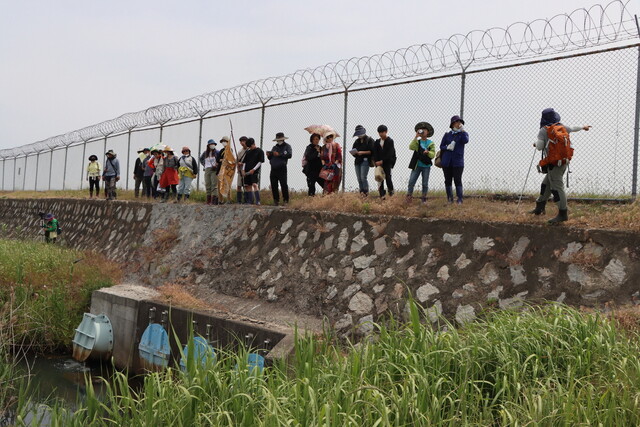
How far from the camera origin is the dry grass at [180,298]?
8.02 m

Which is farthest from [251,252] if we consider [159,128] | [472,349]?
[159,128]

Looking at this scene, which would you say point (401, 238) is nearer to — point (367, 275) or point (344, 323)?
point (367, 275)

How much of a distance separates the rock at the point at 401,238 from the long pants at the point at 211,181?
569cm

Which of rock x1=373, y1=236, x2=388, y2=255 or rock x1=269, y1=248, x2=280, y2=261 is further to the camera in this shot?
rock x1=269, y1=248, x2=280, y2=261

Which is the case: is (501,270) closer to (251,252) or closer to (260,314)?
(260,314)

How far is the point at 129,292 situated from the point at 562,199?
21.0ft

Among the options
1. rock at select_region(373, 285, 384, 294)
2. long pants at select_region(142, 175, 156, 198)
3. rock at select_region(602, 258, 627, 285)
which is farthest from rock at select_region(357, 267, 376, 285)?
long pants at select_region(142, 175, 156, 198)

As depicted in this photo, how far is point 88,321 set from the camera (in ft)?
29.5

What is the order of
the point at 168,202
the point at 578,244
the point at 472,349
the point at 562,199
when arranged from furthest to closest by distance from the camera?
the point at 168,202
the point at 562,199
the point at 578,244
the point at 472,349

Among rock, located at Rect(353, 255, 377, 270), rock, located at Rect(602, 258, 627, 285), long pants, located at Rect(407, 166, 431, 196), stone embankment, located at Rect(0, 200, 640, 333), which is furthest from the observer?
long pants, located at Rect(407, 166, 431, 196)

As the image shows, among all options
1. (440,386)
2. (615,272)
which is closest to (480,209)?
(615,272)

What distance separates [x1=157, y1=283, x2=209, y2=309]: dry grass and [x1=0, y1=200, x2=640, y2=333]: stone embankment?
0.47 meters

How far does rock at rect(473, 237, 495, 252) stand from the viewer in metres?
6.29

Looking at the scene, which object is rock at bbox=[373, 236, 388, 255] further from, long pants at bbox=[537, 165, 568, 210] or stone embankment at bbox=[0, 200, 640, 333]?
long pants at bbox=[537, 165, 568, 210]
